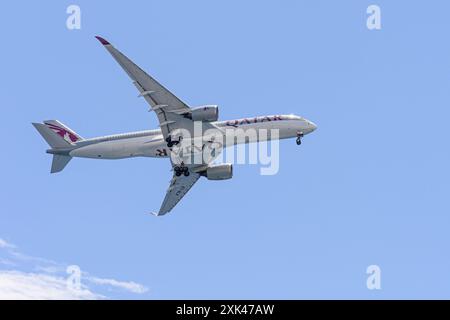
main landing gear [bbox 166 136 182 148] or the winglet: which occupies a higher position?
the winglet

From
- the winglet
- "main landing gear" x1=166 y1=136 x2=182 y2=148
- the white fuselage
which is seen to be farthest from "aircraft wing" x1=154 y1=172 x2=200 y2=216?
the winglet

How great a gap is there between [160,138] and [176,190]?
10.3m

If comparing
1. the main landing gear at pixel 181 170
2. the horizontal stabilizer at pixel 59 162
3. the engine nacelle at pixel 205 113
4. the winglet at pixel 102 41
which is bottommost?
the main landing gear at pixel 181 170

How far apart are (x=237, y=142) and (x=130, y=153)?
11843mm

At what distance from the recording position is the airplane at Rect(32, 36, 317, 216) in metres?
75.5

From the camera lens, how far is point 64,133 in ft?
271

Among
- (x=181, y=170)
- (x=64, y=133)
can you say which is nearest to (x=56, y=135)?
(x=64, y=133)

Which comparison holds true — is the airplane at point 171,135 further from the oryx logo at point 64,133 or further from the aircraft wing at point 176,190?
the aircraft wing at point 176,190

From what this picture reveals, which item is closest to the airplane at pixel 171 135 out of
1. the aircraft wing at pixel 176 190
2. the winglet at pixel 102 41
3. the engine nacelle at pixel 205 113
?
the engine nacelle at pixel 205 113

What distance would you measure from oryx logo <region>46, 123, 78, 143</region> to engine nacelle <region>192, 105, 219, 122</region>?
52.2 feet

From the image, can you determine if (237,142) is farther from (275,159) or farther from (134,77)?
(134,77)

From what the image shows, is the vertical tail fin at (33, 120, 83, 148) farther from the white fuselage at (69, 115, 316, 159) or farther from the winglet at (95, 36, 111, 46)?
the winglet at (95, 36, 111, 46)

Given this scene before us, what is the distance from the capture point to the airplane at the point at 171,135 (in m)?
75.5
